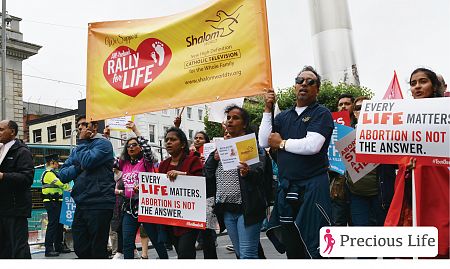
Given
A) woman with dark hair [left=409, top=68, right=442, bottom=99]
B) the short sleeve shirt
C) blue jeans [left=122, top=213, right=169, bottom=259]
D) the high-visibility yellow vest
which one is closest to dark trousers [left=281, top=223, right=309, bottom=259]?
the short sleeve shirt

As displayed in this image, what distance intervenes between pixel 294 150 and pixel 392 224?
36.0 inches

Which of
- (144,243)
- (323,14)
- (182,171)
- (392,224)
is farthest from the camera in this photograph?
(323,14)

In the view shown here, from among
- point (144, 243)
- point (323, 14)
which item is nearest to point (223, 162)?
point (144, 243)

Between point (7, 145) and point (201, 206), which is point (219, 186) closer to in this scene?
point (201, 206)

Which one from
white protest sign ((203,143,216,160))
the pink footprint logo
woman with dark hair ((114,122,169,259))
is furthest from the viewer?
white protest sign ((203,143,216,160))

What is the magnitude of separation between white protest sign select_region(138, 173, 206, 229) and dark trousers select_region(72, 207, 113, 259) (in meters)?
0.50

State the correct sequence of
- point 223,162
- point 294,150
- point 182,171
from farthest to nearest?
1. point 182,171
2. point 223,162
3. point 294,150

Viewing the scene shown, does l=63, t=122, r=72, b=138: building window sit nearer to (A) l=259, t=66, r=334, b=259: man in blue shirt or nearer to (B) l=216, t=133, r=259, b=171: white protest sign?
(B) l=216, t=133, r=259, b=171: white protest sign

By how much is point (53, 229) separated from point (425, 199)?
7.61 metres

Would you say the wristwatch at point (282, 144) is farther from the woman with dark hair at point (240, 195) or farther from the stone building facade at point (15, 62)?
the stone building facade at point (15, 62)

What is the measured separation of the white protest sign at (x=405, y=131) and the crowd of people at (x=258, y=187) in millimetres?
118

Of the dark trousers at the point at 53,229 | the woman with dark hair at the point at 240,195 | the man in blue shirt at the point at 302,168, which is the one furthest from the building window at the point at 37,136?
the man in blue shirt at the point at 302,168

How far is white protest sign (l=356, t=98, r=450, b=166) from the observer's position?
4203 mm

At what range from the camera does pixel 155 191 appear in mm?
6074
